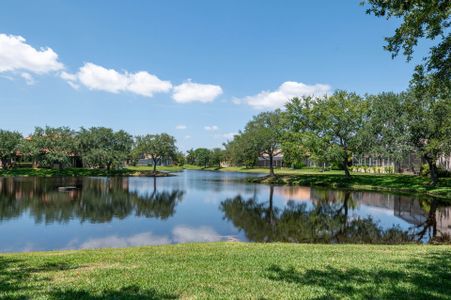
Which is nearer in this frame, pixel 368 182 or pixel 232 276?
pixel 232 276

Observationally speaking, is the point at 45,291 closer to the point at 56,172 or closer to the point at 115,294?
the point at 115,294

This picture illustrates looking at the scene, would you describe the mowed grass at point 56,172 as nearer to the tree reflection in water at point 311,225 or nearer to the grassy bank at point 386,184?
the grassy bank at point 386,184

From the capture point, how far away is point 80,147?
7512 centimetres

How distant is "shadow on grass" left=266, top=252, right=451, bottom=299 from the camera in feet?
19.8

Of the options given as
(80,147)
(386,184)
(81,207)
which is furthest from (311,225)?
(80,147)

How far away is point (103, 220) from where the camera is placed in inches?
809

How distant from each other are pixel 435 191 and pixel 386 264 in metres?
32.0

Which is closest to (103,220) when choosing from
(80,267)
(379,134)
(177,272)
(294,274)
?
(80,267)

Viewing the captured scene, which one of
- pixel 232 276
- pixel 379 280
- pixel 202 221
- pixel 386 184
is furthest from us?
pixel 386 184

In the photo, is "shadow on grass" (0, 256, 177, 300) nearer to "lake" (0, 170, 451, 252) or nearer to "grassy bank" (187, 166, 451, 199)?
"lake" (0, 170, 451, 252)

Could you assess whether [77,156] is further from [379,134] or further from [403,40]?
[403,40]

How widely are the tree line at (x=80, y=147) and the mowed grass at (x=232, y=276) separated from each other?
6699 centimetres

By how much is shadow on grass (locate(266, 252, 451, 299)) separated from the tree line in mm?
70234

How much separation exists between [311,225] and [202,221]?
6.63m
